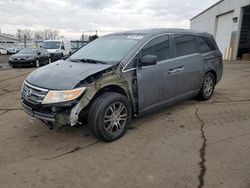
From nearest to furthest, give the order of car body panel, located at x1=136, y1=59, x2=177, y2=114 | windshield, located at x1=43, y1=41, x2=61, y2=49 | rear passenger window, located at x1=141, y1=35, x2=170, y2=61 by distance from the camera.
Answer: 1. car body panel, located at x1=136, y1=59, x2=177, y2=114
2. rear passenger window, located at x1=141, y1=35, x2=170, y2=61
3. windshield, located at x1=43, y1=41, x2=61, y2=49

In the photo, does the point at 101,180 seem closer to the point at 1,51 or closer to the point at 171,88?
the point at 171,88

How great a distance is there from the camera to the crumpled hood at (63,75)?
3330mm

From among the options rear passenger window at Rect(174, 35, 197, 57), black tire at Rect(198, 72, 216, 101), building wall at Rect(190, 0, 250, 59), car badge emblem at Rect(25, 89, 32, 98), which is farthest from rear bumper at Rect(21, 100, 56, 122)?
building wall at Rect(190, 0, 250, 59)

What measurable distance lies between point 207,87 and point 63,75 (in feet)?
12.3

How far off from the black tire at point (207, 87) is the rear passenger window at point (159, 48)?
162cm

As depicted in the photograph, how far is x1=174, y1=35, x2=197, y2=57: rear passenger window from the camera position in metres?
4.73

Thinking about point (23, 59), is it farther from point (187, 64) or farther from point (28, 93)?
point (187, 64)

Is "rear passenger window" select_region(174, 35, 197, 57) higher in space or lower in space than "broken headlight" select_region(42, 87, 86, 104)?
higher

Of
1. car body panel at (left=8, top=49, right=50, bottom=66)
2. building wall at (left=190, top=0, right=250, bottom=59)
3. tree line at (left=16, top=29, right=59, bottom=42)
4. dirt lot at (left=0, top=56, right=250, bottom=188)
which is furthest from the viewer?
tree line at (left=16, top=29, right=59, bottom=42)

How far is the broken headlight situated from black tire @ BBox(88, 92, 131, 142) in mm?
328

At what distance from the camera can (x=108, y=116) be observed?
11.9 feet

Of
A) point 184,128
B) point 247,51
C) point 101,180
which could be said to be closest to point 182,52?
point 184,128

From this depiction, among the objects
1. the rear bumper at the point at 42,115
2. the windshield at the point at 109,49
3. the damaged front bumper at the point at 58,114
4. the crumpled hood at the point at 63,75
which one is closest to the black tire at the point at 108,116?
the damaged front bumper at the point at 58,114

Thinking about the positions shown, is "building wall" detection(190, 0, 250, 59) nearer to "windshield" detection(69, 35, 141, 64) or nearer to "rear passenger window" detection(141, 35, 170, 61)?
"rear passenger window" detection(141, 35, 170, 61)
